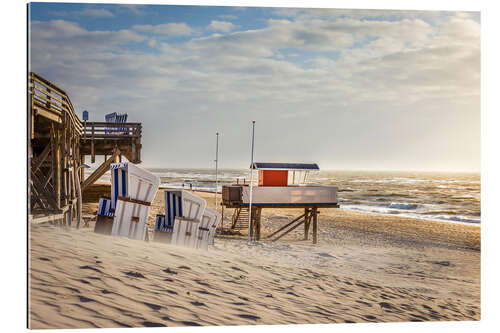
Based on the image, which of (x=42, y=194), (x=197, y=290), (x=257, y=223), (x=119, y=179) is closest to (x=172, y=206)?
(x=119, y=179)

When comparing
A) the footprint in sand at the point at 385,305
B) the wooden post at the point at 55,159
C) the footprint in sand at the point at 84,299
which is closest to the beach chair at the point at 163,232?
the footprint in sand at the point at 84,299

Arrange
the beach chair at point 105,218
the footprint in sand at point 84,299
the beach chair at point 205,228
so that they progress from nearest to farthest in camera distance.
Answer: the footprint in sand at point 84,299
the beach chair at point 105,218
the beach chair at point 205,228

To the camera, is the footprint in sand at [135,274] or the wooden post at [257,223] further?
the wooden post at [257,223]

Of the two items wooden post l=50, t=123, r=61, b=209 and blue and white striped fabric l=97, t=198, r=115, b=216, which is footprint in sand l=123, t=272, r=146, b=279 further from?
wooden post l=50, t=123, r=61, b=209

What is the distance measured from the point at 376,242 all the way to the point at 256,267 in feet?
35.5

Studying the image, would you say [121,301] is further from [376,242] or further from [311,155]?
[376,242]

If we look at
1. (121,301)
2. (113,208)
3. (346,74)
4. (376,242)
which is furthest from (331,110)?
(376,242)

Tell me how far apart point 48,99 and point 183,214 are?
406 centimetres

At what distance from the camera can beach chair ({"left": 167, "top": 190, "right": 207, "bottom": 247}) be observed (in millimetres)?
9031

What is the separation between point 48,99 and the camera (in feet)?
31.2

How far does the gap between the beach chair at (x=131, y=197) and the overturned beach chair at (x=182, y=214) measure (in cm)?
91

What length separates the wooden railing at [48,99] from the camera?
7.92 metres

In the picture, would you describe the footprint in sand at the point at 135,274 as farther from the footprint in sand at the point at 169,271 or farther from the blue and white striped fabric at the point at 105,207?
the blue and white striped fabric at the point at 105,207
